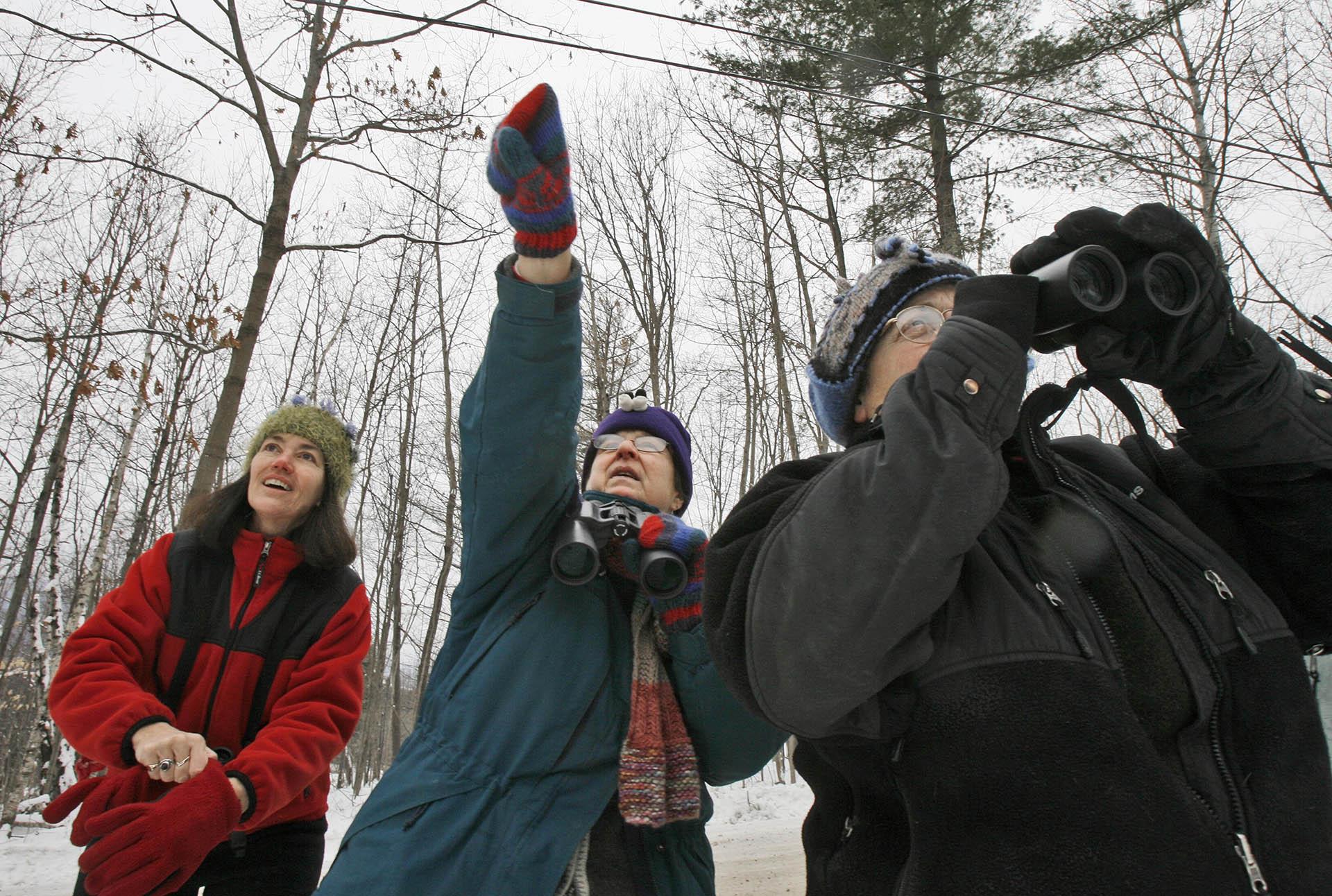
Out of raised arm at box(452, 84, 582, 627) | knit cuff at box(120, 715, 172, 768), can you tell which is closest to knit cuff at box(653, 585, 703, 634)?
raised arm at box(452, 84, 582, 627)

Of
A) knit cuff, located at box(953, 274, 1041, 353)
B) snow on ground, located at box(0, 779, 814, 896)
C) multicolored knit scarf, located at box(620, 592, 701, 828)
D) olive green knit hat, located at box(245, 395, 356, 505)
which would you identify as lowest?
snow on ground, located at box(0, 779, 814, 896)

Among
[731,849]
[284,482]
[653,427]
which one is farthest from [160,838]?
[731,849]

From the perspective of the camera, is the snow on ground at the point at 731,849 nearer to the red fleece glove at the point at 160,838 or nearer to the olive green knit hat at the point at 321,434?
the olive green knit hat at the point at 321,434

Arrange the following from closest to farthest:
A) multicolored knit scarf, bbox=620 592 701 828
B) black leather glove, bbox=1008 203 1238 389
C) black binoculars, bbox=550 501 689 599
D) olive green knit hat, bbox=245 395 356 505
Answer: black leather glove, bbox=1008 203 1238 389 < multicolored knit scarf, bbox=620 592 701 828 < black binoculars, bbox=550 501 689 599 < olive green knit hat, bbox=245 395 356 505

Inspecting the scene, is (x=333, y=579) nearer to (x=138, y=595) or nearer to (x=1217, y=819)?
(x=138, y=595)

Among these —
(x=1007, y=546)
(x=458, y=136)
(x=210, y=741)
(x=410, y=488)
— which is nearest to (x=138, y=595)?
(x=210, y=741)

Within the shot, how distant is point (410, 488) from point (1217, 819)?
16322 mm

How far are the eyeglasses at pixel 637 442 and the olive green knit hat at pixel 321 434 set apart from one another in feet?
3.23

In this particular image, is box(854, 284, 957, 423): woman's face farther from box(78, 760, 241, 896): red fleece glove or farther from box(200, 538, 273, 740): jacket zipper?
box(200, 538, 273, 740): jacket zipper

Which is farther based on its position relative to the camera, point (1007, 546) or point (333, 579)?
point (333, 579)

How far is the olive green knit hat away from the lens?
2584 millimetres

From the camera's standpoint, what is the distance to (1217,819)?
938 millimetres

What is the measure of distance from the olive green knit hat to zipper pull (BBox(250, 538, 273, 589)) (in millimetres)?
312

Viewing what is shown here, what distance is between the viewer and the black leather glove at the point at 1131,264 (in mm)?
1143
